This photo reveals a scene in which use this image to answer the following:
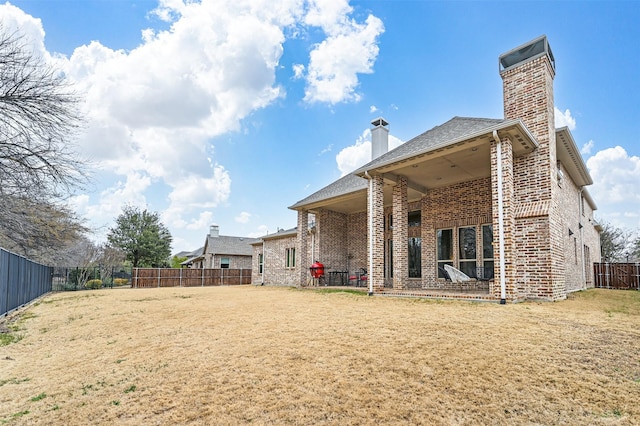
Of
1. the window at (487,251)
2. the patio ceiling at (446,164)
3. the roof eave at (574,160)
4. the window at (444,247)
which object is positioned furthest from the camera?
the window at (444,247)

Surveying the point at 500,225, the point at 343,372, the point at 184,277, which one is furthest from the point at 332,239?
the point at 184,277

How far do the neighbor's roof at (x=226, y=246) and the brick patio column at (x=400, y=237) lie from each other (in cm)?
2108

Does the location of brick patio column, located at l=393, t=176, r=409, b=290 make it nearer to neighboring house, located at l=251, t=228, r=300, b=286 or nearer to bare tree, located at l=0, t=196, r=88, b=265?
neighboring house, located at l=251, t=228, r=300, b=286

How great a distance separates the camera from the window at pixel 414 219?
13.4 m

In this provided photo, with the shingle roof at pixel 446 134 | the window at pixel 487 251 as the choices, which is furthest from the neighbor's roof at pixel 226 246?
the window at pixel 487 251

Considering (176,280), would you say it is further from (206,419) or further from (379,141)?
(206,419)

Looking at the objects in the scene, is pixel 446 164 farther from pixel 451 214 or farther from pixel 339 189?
pixel 339 189

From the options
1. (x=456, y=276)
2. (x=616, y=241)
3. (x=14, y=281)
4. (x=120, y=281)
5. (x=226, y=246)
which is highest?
(x=616, y=241)

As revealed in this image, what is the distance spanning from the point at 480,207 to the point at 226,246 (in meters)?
25.0

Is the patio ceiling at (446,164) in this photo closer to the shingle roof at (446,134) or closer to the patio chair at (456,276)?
the shingle roof at (446,134)

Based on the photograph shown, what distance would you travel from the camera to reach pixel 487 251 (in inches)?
428

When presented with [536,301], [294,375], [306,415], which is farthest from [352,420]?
[536,301]

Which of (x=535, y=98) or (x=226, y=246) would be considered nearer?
(x=535, y=98)

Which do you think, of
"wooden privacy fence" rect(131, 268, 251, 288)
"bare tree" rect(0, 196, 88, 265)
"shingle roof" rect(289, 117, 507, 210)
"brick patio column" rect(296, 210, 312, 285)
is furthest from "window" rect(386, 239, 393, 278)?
"wooden privacy fence" rect(131, 268, 251, 288)
